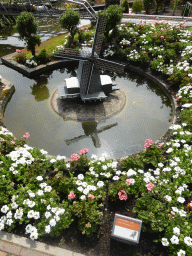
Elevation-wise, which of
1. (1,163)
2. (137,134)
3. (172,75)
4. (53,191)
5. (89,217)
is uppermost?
(172,75)

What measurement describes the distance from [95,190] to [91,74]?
691cm

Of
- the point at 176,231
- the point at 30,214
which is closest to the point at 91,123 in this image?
the point at 30,214

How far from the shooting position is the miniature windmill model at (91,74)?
10273 millimetres

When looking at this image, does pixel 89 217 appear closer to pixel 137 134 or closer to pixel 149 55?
pixel 137 134

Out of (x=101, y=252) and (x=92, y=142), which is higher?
(x=92, y=142)

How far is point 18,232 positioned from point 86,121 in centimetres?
619

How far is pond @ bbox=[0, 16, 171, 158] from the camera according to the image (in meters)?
9.13

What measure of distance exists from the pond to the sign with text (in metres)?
3.59

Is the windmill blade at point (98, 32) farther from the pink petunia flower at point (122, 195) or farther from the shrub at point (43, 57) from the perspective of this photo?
the pink petunia flower at point (122, 195)

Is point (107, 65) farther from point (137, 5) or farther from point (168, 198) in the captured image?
point (137, 5)

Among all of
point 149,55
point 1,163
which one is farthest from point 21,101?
point 149,55

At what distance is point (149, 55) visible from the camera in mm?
15320

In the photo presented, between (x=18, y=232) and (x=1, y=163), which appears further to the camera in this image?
(x=1, y=163)

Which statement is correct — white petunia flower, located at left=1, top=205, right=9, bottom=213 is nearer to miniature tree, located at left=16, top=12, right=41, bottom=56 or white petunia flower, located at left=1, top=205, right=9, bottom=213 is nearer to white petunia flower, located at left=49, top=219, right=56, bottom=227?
white petunia flower, located at left=49, top=219, right=56, bottom=227
